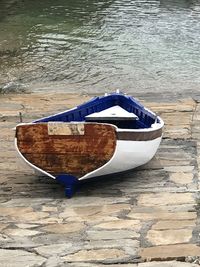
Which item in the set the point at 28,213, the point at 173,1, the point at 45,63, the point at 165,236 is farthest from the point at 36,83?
the point at 173,1

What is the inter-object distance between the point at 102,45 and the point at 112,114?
10.9m

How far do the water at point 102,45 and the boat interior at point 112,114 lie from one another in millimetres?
4783

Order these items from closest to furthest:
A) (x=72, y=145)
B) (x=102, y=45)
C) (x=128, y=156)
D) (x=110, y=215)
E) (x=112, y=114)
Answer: (x=110, y=215), (x=72, y=145), (x=128, y=156), (x=112, y=114), (x=102, y=45)

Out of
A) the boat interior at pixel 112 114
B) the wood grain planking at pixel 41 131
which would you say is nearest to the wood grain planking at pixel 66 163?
the wood grain planking at pixel 41 131

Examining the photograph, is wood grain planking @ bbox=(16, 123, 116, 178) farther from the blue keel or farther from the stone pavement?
the stone pavement

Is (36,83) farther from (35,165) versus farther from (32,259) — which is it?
(32,259)

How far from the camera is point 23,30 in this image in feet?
69.8

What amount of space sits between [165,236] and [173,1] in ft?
80.2

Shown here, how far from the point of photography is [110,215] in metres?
6.21

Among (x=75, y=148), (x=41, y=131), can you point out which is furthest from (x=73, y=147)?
(x=41, y=131)

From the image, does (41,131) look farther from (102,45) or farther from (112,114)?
(102,45)

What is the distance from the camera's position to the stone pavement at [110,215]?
5207 mm

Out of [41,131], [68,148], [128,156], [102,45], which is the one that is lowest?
[102,45]

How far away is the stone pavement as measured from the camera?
521 cm
